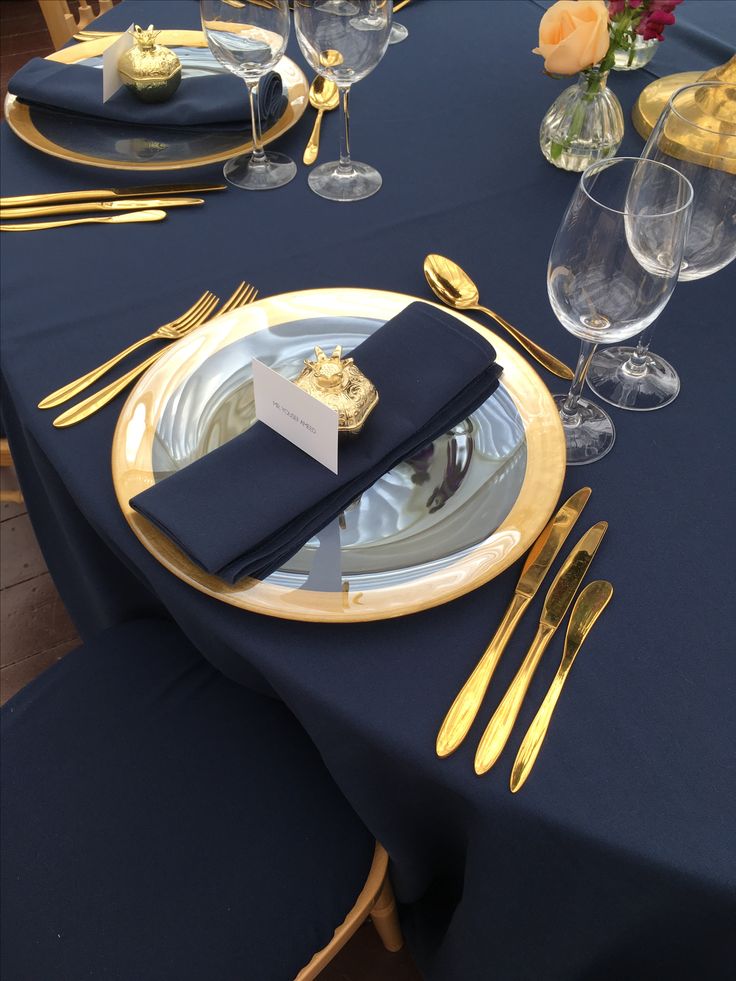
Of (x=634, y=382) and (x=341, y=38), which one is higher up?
(x=341, y=38)

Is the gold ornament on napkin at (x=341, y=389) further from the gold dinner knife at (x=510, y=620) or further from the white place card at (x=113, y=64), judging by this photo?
the white place card at (x=113, y=64)

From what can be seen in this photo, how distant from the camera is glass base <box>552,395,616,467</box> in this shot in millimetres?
699

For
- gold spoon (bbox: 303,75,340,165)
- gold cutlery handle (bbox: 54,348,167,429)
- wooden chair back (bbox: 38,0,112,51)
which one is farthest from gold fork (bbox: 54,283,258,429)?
wooden chair back (bbox: 38,0,112,51)

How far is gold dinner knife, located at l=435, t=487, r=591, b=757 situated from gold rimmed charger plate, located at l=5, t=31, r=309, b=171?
2.09 feet

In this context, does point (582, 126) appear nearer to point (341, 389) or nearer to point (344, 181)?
point (344, 181)

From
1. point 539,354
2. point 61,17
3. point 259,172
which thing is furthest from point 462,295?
point 61,17

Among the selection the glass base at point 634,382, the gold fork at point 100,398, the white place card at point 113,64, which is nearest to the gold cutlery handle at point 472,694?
the glass base at point 634,382

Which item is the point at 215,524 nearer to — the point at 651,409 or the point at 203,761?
the point at 203,761

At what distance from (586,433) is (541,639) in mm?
224

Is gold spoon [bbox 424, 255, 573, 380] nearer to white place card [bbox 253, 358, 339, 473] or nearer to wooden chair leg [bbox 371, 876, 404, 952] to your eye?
white place card [bbox 253, 358, 339, 473]

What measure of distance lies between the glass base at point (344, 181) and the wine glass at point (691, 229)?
0.34m

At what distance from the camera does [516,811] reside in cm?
50

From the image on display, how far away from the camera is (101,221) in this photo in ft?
3.02

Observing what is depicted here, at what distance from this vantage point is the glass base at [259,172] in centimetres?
98
